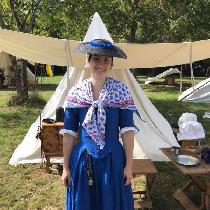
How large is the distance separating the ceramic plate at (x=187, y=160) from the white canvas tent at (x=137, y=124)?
6.14 ft

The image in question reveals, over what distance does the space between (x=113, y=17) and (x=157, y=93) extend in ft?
13.7

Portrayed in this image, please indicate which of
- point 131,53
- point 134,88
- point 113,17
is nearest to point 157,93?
point 113,17

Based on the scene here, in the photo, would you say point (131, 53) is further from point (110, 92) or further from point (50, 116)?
point (110, 92)

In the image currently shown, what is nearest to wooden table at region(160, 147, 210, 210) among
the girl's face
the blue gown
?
the blue gown

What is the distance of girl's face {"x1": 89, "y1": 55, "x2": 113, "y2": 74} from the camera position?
2.60 metres

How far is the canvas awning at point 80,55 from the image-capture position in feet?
15.5

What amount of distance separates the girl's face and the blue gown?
28cm

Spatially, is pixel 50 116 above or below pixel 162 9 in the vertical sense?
below

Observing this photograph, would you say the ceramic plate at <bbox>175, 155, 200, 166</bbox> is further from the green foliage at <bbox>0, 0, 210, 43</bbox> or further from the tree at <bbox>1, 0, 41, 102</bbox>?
the green foliage at <bbox>0, 0, 210, 43</bbox>

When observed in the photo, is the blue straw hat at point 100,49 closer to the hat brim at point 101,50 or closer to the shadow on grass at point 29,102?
the hat brim at point 101,50

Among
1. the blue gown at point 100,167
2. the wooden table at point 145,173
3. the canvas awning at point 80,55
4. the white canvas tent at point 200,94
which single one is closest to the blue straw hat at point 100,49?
the blue gown at point 100,167

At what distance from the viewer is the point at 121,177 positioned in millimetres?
2686

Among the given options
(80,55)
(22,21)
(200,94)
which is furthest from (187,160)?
(22,21)

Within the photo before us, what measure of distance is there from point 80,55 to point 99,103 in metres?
2.57
